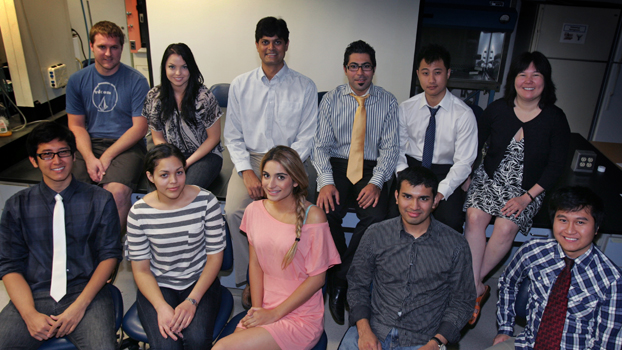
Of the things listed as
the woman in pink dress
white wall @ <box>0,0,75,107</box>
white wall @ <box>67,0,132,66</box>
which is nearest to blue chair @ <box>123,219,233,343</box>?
the woman in pink dress

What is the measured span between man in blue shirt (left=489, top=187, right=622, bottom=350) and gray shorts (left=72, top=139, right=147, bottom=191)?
218 cm

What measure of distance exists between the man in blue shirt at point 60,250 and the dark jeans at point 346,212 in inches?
43.7

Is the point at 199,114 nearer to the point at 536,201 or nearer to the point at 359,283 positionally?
the point at 359,283

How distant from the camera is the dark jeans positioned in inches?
92.0

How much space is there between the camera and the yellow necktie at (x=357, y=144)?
2.55 metres

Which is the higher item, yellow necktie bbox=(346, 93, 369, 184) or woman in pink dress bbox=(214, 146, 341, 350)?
yellow necktie bbox=(346, 93, 369, 184)

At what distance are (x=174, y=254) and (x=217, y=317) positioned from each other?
342 mm

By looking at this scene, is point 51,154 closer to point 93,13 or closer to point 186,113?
point 186,113

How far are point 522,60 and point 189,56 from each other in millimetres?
1840

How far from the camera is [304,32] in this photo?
376 centimetres

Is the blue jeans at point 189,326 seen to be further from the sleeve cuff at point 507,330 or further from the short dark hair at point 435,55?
the short dark hair at point 435,55

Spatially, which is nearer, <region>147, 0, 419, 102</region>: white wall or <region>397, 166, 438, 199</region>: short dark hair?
<region>397, 166, 438, 199</region>: short dark hair

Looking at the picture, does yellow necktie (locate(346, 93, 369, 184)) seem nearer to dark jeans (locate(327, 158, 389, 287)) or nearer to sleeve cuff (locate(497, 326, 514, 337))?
dark jeans (locate(327, 158, 389, 287))

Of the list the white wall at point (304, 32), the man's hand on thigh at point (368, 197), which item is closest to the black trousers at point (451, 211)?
the man's hand on thigh at point (368, 197)
